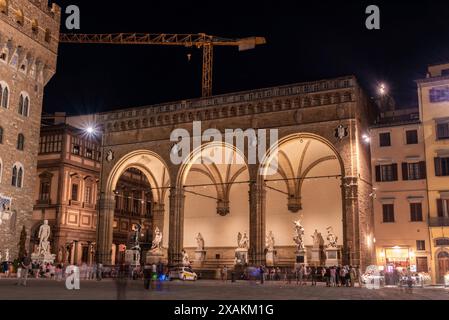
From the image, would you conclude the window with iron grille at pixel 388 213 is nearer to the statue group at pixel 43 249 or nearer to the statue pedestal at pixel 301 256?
the statue pedestal at pixel 301 256

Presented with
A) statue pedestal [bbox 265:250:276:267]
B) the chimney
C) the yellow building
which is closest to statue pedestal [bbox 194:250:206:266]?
statue pedestal [bbox 265:250:276:267]

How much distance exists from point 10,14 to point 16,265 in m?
15.8

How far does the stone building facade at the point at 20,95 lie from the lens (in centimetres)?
3459

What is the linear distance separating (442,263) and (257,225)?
433 inches

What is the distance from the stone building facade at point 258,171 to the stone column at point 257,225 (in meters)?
0.06

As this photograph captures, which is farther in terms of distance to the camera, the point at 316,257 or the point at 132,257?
the point at 132,257

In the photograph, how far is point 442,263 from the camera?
3177 cm

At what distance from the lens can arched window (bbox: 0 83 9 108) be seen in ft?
114

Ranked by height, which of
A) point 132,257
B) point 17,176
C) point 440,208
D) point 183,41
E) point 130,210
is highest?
point 183,41

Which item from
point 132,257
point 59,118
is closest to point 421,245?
point 132,257

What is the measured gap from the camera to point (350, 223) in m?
30.6

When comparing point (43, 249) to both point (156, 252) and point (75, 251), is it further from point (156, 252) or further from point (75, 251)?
point (75, 251)

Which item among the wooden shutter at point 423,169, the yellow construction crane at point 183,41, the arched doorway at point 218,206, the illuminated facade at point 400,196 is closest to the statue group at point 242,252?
the arched doorway at point 218,206

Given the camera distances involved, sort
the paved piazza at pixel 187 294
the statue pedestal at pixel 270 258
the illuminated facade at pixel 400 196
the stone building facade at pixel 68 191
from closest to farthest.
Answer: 1. the paved piazza at pixel 187 294
2. the illuminated facade at pixel 400 196
3. the statue pedestal at pixel 270 258
4. the stone building facade at pixel 68 191
